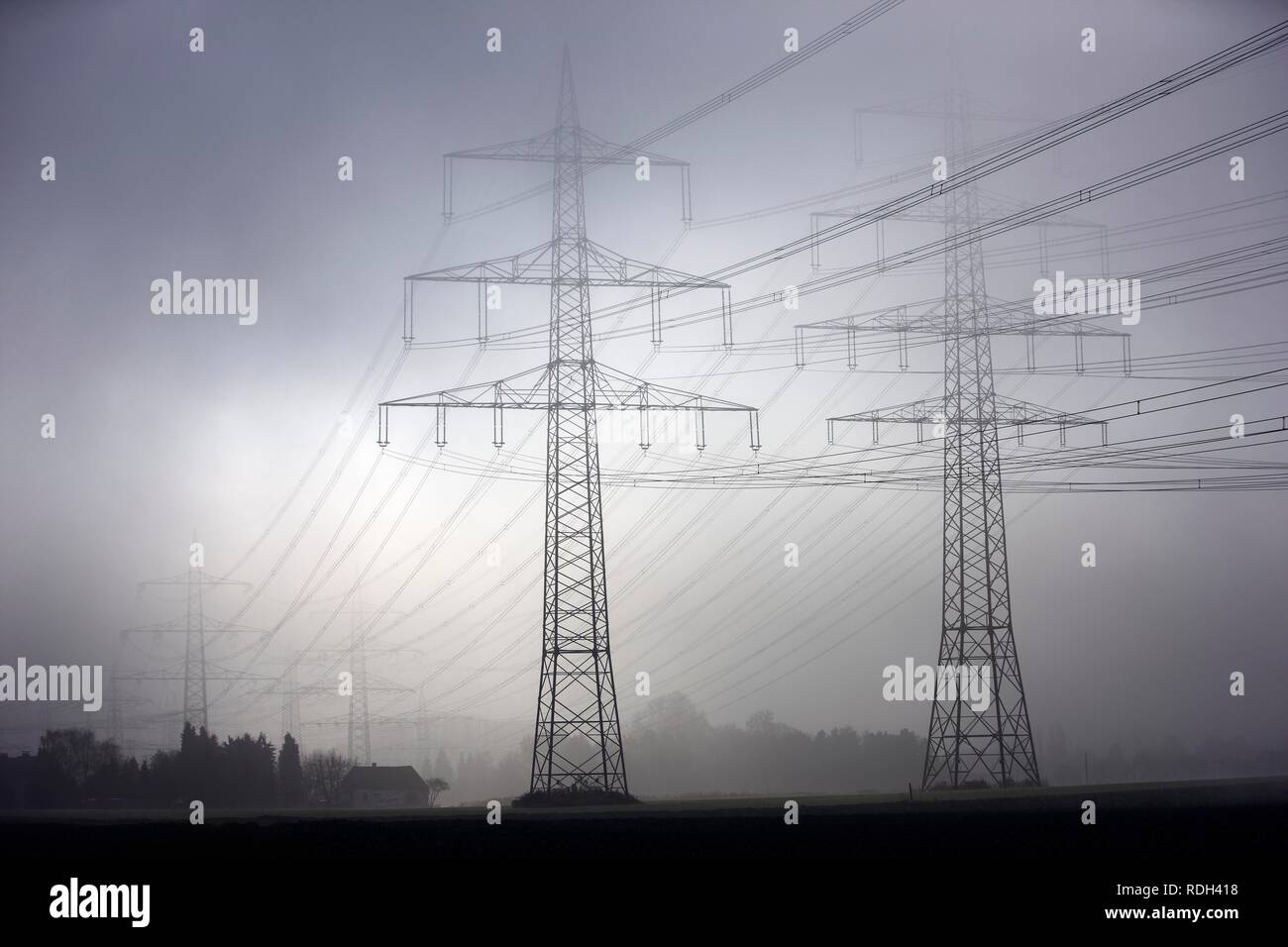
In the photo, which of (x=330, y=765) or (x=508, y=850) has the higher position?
(x=508, y=850)

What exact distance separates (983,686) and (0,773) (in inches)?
1797

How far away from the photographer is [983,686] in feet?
125

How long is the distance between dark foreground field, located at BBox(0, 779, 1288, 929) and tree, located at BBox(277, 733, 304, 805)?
26879 millimetres

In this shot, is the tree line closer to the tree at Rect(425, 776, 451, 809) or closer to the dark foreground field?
the tree at Rect(425, 776, 451, 809)

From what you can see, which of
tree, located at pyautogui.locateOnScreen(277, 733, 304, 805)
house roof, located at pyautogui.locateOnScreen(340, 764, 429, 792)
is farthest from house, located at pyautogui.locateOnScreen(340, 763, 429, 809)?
tree, located at pyautogui.locateOnScreen(277, 733, 304, 805)

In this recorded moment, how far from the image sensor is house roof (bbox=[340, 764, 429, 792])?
64.6 meters
